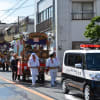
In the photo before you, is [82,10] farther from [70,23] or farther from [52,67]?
[52,67]

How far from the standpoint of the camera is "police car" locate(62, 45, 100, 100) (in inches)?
429

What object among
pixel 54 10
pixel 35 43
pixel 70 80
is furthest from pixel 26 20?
pixel 70 80

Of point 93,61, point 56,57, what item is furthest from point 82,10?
point 93,61

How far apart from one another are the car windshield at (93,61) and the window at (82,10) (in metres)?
19.5

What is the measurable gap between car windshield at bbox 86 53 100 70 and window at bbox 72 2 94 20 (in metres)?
19.5

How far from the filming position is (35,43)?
20734 millimetres

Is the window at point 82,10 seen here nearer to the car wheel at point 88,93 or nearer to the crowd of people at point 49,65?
the crowd of people at point 49,65

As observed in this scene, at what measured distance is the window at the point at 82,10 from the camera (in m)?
30.9

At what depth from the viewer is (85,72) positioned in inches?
450

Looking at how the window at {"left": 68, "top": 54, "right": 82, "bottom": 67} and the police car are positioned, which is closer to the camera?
the police car

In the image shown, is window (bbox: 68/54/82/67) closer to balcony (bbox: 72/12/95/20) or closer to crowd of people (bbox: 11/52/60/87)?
crowd of people (bbox: 11/52/60/87)

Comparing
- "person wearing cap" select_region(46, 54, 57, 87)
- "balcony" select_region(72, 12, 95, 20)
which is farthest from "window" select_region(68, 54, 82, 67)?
"balcony" select_region(72, 12, 95, 20)

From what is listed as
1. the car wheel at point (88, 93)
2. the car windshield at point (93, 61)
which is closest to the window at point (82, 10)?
the car windshield at point (93, 61)

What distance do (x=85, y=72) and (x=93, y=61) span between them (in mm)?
494
